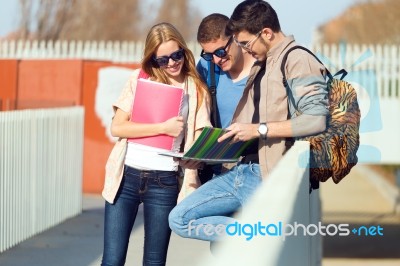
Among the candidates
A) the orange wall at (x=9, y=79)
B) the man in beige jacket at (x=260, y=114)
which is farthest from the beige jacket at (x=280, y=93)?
the orange wall at (x=9, y=79)

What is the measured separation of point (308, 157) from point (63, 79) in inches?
515

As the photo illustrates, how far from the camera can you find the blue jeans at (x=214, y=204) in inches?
246

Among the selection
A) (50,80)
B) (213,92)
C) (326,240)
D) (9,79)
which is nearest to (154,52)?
(213,92)

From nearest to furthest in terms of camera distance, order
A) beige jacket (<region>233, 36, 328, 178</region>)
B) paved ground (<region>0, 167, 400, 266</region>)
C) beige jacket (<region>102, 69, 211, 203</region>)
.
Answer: beige jacket (<region>233, 36, 328, 178</region>) → beige jacket (<region>102, 69, 211, 203</region>) → paved ground (<region>0, 167, 400, 266</region>)

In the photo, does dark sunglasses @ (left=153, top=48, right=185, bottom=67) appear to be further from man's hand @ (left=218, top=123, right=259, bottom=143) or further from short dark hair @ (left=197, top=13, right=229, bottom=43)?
man's hand @ (left=218, top=123, right=259, bottom=143)

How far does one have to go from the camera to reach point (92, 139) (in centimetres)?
1894

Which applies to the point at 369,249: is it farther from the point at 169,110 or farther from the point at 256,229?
the point at 256,229

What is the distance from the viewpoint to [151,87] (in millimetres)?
6613

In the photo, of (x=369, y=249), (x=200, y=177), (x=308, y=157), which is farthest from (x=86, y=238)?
(x=369, y=249)

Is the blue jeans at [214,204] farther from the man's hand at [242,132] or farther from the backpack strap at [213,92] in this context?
the backpack strap at [213,92]

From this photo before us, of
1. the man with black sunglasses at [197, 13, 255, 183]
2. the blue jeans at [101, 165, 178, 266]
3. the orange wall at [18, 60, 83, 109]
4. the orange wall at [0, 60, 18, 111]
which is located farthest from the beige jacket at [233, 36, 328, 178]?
the orange wall at [0, 60, 18, 111]

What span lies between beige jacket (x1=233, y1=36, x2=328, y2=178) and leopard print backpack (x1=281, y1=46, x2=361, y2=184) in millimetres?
45

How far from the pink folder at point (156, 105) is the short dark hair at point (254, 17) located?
592mm

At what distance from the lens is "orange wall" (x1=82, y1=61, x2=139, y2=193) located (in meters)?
18.7
